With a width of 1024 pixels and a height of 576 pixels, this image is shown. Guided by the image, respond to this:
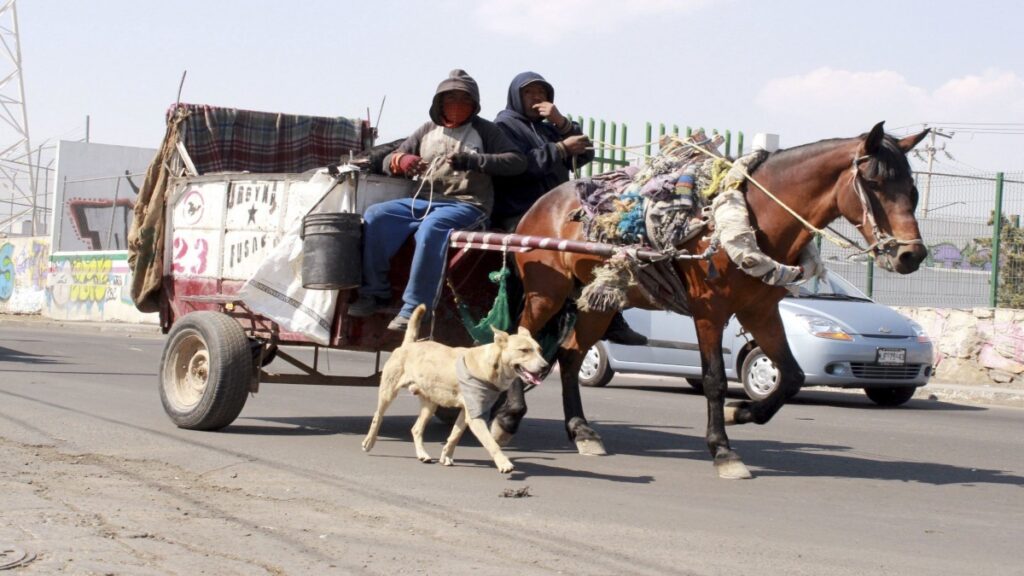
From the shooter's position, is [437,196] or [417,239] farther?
[437,196]

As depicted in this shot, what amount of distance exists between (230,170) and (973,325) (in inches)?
491

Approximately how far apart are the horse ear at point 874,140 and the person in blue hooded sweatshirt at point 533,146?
2.57 m

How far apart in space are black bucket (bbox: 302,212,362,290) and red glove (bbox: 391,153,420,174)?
51 centimetres

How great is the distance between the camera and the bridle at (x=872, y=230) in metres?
7.36


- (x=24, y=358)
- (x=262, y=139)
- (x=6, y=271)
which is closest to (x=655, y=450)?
(x=262, y=139)

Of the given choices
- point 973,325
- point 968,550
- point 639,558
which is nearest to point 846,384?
point 973,325

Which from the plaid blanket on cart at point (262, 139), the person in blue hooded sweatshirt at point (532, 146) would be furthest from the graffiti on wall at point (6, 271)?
the person in blue hooded sweatshirt at point (532, 146)

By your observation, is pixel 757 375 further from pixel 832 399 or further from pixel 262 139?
pixel 262 139

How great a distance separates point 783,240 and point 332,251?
3.04 meters

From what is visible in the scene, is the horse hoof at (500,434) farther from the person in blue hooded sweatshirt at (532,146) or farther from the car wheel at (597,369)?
the car wheel at (597,369)

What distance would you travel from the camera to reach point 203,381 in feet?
31.3

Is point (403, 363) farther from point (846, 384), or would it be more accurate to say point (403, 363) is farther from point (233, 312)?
point (846, 384)

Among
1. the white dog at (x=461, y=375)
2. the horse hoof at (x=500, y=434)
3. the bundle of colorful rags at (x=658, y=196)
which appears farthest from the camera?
the horse hoof at (x=500, y=434)

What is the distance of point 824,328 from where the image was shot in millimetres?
15000
